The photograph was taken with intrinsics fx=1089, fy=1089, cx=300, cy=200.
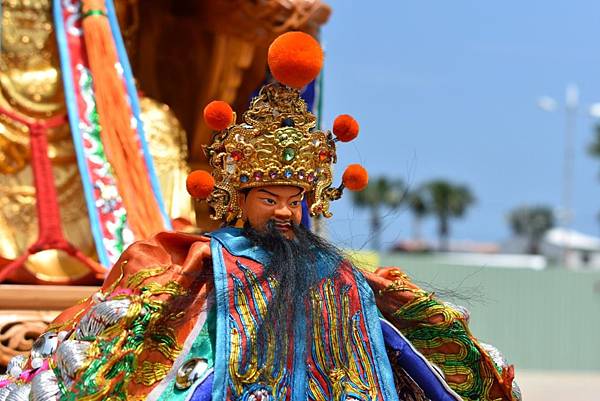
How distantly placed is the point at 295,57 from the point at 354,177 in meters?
0.45

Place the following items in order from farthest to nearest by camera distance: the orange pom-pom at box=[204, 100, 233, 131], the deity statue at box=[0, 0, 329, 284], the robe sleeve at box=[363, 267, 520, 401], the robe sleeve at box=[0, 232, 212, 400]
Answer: the deity statue at box=[0, 0, 329, 284], the robe sleeve at box=[363, 267, 520, 401], the orange pom-pom at box=[204, 100, 233, 131], the robe sleeve at box=[0, 232, 212, 400]

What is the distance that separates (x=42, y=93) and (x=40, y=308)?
1258 millimetres

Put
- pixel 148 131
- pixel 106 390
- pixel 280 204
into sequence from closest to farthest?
pixel 106 390, pixel 280 204, pixel 148 131

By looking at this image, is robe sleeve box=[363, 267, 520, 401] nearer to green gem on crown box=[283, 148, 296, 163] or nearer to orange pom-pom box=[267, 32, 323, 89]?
green gem on crown box=[283, 148, 296, 163]

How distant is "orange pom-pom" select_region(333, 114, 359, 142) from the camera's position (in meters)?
3.01

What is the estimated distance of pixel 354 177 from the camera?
10.0 feet

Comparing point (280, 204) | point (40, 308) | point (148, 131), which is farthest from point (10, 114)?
point (280, 204)

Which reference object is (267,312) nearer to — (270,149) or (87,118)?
(270,149)

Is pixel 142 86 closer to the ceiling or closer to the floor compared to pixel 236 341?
closer to the ceiling

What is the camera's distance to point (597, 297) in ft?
41.8

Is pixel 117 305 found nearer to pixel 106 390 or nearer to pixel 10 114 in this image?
pixel 106 390

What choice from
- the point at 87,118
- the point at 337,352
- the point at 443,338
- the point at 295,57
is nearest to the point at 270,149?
the point at 295,57

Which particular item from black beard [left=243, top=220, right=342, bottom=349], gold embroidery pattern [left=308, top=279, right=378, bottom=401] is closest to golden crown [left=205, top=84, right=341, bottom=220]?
black beard [left=243, top=220, right=342, bottom=349]

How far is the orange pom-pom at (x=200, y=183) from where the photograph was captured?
2.93 meters
